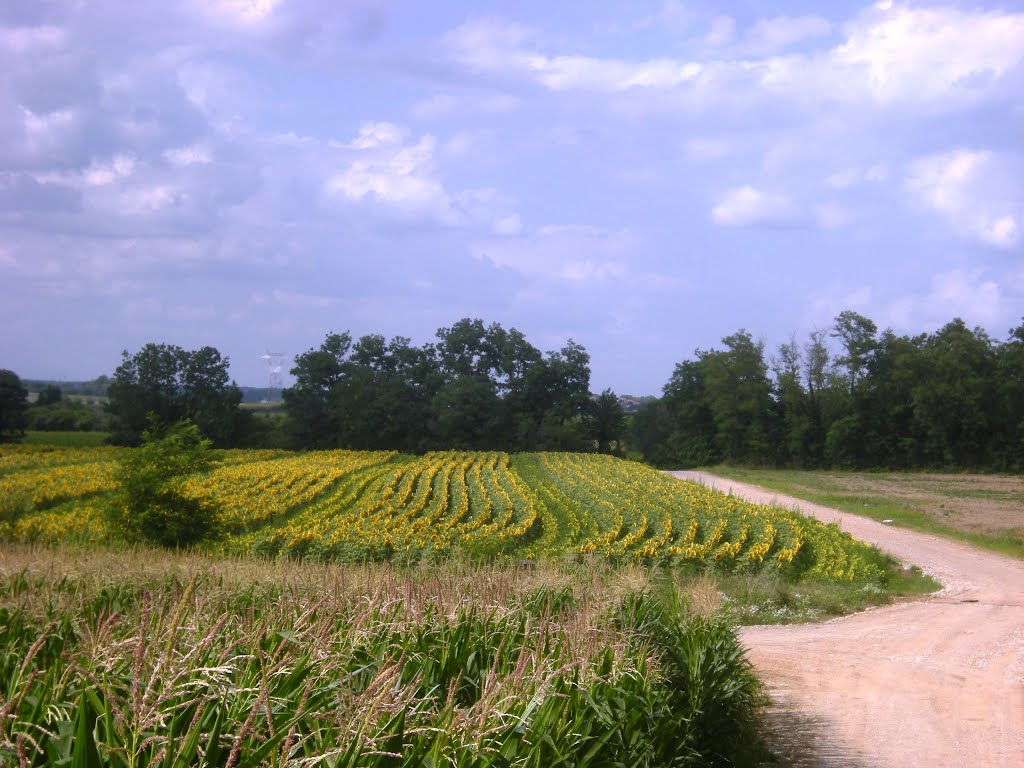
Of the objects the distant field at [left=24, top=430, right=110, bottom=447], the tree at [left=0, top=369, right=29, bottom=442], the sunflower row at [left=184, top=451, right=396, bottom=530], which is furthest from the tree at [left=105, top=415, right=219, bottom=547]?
the distant field at [left=24, top=430, right=110, bottom=447]

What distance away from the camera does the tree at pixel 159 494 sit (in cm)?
1509

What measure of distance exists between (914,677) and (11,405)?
23190 mm

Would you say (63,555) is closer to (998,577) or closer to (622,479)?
(998,577)

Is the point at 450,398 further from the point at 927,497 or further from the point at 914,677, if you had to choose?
the point at 914,677

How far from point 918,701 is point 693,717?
4926mm

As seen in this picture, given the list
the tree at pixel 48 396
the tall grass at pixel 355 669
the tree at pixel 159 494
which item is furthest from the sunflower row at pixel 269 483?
the tall grass at pixel 355 669

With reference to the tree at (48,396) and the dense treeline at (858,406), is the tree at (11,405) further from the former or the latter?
the dense treeline at (858,406)

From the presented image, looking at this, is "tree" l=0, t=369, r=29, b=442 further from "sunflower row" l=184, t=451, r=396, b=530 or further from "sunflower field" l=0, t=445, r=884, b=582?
"sunflower row" l=184, t=451, r=396, b=530

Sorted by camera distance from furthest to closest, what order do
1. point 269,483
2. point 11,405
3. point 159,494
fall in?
point 269,483 < point 11,405 < point 159,494

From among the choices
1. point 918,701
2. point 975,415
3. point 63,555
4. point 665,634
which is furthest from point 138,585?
point 975,415

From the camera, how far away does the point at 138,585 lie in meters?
7.30

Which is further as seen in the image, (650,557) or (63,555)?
(650,557)

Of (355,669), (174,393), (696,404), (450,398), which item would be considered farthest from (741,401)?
(355,669)

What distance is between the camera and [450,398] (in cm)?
6206
